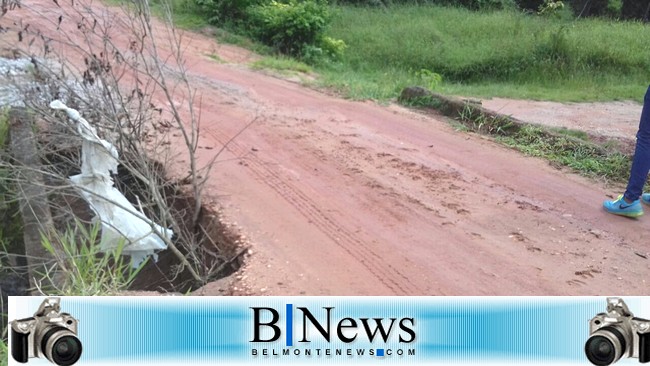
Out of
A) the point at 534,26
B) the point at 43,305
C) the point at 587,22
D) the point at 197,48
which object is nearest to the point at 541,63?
the point at 534,26

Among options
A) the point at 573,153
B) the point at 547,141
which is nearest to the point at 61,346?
the point at 573,153

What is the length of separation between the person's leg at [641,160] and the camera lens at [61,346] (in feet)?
13.5

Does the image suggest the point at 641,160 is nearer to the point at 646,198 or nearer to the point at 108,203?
the point at 646,198

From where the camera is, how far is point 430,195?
545 cm

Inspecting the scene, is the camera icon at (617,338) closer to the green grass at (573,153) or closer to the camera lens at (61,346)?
the camera lens at (61,346)

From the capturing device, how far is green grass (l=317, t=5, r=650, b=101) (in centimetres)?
1173

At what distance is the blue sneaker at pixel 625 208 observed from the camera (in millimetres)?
5059

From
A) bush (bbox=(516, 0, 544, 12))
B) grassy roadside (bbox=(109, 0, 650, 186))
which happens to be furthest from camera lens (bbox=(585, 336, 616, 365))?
bush (bbox=(516, 0, 544, 12))

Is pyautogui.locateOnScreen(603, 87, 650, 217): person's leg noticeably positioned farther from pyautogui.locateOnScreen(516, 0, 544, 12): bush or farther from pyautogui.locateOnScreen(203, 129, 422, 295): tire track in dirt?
pyautogui.locateOnScreen(516, 0, 544, 12): bush

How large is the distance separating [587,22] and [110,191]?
14.3m

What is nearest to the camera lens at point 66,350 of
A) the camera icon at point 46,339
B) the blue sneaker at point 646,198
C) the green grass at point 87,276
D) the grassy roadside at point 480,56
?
the camera icon at point 46,339

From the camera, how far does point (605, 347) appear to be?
2.52 m

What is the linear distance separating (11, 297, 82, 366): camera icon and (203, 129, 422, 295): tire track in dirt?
194cm

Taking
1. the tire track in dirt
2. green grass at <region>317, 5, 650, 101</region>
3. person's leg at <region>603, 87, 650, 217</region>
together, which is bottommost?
green grass at <region>317, 5, 650, 101</region>
